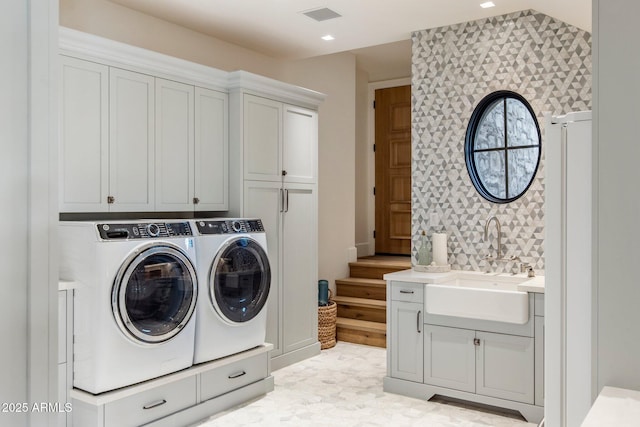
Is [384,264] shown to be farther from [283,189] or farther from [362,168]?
[283,189]

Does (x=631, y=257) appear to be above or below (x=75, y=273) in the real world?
above

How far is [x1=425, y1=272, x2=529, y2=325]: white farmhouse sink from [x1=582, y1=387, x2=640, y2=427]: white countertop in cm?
190

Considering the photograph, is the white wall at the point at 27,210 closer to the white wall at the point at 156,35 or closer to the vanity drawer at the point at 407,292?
the white wall at the point at 156,35

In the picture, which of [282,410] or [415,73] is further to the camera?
[415,73]

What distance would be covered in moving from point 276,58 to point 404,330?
2.89m

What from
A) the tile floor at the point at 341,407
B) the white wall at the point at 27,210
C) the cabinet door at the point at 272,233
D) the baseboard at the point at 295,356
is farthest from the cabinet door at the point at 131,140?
the white wall at the point at 27,210

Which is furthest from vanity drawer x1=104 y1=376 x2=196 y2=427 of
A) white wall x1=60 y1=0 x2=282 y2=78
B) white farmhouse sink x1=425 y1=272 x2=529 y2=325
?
white wall x1=60 y1=0 x2=282 y2=78

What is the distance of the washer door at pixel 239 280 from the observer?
3.39 m

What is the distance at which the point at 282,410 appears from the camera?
3408 mm

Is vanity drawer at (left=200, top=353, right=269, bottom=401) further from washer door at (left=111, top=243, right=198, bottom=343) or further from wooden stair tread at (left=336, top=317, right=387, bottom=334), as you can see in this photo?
wooden stair tread at (left=336, top=317, right=387, bottom=334)

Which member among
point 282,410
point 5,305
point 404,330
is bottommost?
point 282,410

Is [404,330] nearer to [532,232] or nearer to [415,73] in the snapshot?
[532,232]

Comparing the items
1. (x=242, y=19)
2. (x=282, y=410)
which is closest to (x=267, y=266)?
(x=282, y=410)

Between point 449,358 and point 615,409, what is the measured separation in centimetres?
237
